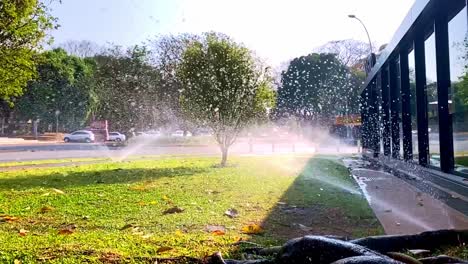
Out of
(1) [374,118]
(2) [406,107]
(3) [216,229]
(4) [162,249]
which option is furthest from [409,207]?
(1) [374,118]

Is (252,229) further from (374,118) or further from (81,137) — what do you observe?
(81,137)

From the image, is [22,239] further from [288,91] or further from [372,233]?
[288,91]

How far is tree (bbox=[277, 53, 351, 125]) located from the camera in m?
44.5

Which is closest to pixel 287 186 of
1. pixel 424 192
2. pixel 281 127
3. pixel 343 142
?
pixel 424 192

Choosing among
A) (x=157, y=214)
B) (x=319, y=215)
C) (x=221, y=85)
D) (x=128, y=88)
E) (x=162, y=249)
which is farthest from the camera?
(x=128, y=88)

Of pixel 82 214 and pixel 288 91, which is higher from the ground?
pixel 288 91

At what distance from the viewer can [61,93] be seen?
47156 mm

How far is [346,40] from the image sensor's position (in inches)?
1887

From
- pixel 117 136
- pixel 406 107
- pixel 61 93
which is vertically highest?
pixel 61 93

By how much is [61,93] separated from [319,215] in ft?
148

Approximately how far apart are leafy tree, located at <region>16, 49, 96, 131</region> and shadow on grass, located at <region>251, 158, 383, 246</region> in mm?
40639

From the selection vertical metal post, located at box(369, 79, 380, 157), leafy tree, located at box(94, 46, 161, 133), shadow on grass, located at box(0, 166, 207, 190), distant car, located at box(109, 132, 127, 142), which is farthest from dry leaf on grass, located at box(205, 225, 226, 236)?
distant car, located at box(109, 132, 127, 142)

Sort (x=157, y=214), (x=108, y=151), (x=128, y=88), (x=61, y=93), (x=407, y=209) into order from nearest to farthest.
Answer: (x=157, y=214) < (x=407, y=209) < (x=108, y=151) < (x=128, y=88) < (x=61, y=93)

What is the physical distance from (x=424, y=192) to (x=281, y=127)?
4339 centimetres
